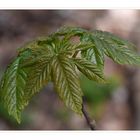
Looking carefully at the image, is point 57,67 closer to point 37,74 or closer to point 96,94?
point 37,74

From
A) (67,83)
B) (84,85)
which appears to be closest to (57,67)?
(67,83)

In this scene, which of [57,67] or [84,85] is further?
[84,85]

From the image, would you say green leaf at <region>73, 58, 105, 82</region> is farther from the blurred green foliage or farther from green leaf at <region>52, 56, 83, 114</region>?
the blurred green foliage

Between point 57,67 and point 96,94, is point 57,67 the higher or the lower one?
the higher one

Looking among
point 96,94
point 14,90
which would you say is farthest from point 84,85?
point 14,90

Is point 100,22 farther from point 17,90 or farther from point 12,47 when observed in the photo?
point 17,90

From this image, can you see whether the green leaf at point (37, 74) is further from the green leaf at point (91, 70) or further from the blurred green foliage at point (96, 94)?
the blurred green foliage at point (96, 94)
